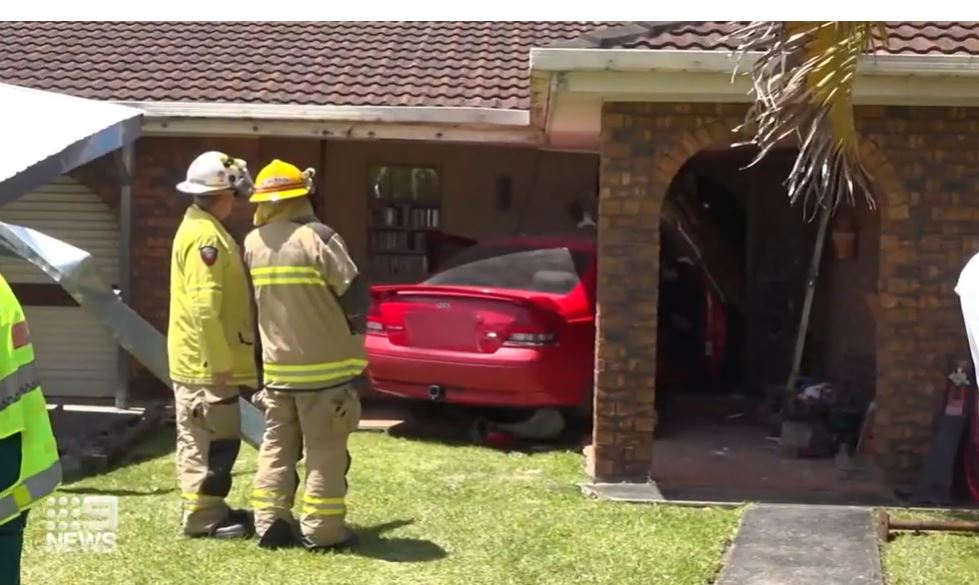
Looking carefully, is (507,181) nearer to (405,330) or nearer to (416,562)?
(405,330)

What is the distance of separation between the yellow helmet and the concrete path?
269 cm

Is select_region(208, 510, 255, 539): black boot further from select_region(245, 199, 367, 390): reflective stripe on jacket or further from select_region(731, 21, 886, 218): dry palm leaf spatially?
select_region(731, 21, 886, 218): dry palm leaf

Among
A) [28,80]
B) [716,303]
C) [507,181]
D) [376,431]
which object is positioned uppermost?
[28,80]

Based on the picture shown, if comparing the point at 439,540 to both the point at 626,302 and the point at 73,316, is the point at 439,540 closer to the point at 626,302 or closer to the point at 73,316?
the point at 626,302

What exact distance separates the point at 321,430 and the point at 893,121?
395 cm

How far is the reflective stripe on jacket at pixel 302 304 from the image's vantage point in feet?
22.3

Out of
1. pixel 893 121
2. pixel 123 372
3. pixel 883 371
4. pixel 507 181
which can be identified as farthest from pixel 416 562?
pixel 507 181

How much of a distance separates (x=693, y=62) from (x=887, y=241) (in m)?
1.75

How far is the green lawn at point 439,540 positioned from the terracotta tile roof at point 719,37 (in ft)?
8.44

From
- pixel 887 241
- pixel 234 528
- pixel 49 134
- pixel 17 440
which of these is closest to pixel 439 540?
pixel 234 528

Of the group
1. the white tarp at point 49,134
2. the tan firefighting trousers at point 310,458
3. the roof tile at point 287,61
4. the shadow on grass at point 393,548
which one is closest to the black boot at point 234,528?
the tan firefighting trousers at point 310,458

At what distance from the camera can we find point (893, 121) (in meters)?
8.49

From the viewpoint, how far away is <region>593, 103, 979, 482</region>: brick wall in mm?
8508

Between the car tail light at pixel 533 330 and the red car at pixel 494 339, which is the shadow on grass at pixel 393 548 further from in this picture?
the car tail light at pixel 533 330
